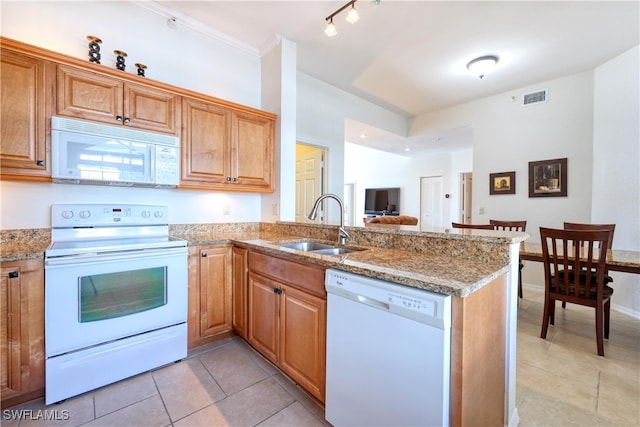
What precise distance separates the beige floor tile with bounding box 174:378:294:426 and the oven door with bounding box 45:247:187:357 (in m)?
0.70

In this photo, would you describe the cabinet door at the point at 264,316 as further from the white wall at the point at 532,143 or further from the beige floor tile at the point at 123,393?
the white wall at the point at 532,143

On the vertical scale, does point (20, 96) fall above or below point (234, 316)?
above

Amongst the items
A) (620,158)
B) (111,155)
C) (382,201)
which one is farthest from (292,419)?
(382,201)

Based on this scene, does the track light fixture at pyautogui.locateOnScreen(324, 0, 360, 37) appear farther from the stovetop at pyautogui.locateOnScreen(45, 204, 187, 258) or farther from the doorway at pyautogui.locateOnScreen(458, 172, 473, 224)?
the doorway at pyautogui.locateOnScreen(458, 172, 473, 224)

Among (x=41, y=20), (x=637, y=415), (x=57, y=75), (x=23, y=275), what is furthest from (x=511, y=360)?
(x=41, y=20)

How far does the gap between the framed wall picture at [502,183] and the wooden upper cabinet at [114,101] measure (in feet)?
14.9

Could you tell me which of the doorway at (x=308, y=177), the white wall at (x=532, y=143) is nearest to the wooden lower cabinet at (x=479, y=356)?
the doorway at (x=308, y=177)

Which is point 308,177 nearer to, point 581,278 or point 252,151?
point 252,151

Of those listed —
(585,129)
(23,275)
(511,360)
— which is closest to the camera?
(511,360)

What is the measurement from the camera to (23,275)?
1499 millimetres

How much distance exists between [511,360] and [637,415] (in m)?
0.94

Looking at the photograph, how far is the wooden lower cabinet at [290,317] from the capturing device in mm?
1482

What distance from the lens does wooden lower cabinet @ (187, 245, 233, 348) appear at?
2113 mm

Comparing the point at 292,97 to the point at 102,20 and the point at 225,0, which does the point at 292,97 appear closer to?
the point at 225,0
